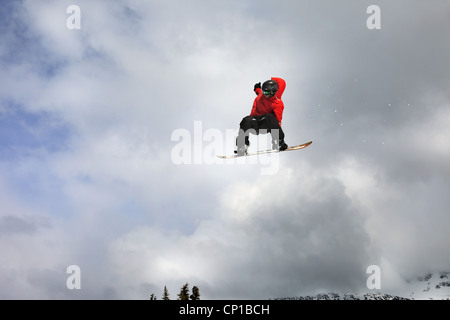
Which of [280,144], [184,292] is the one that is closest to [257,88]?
[280,144]

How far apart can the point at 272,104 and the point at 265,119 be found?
736 mm

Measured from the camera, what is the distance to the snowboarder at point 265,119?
55.5ft

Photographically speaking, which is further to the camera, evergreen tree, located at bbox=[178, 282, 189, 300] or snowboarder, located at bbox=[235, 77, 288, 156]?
evergreen tree, located at bbox=[178, 282, 189, 300]

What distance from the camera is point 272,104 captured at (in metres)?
17.0

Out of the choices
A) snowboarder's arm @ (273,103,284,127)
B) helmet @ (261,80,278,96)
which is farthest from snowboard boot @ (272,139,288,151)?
helmet @ (261,80,278,96)

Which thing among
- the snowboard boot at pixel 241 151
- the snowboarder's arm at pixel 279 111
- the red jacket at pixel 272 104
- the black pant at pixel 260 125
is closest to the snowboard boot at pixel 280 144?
the black pant at pixel 260 125

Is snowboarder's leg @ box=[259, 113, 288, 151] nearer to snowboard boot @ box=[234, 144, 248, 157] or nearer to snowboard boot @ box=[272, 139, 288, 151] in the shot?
snowboard boot @ box=[272, 139, 288, 151]

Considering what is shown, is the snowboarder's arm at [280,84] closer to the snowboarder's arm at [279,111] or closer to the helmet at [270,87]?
the helmet at [270,87]

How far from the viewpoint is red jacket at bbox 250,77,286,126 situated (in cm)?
1653
